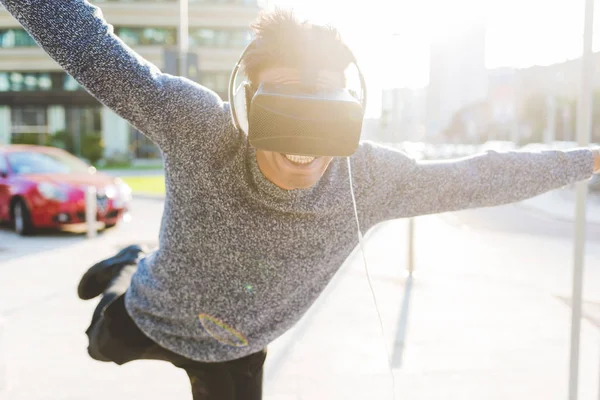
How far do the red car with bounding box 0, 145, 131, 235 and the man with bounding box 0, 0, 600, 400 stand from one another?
8.12 m

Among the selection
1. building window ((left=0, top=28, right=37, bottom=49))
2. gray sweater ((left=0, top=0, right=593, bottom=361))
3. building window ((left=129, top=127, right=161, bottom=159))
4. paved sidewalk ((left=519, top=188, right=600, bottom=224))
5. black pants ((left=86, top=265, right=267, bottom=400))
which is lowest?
building window ((left=129, top=127, right=161, bottom=159))

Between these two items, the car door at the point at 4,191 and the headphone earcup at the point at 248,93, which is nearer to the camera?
the headphone earcup at the point at 248,93

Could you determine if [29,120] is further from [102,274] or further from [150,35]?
[102,274]

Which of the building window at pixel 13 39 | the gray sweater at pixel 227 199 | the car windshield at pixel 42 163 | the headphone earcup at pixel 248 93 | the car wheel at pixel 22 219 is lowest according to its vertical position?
the car wheel at pixel 22 219

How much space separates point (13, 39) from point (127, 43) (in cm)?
887

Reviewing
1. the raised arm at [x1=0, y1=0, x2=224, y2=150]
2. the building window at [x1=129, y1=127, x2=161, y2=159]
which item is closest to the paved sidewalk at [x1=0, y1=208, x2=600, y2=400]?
the raised arm at [x1=0, y1=0, x2=224, y2=150]

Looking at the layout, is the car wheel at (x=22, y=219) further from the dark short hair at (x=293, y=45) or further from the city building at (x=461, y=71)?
the city building at (x=461, y=71)

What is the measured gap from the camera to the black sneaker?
2264 mm

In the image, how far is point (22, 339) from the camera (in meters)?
4.46

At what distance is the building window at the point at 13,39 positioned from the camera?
146ft

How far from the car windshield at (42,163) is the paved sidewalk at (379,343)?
3.45 meters

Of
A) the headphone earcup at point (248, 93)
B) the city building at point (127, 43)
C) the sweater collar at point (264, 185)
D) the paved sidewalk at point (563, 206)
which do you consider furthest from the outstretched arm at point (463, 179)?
the city building at point (127, 43)

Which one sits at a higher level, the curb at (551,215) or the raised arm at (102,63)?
the raised arm at (102,63)

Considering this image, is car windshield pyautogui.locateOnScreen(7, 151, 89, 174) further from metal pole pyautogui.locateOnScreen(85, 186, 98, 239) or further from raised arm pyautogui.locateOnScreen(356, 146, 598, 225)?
raised arm pyautogui.locateOnScreen(356, 146, 598, 225)
